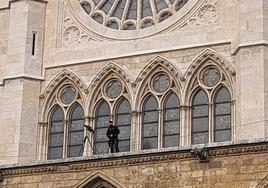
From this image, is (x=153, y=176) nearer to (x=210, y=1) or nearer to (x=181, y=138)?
(x=181, y=138)

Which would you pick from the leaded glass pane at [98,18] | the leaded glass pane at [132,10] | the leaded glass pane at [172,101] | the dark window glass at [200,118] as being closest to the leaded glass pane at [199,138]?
the dark window glass at [200,118]

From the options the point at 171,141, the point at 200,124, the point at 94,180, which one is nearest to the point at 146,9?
the point at 200,124

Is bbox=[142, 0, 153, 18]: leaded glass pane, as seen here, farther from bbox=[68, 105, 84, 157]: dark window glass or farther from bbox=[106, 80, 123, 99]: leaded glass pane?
bbox=[68, 105, 84, 157]: dark window glass

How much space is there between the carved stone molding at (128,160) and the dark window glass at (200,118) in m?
6.26

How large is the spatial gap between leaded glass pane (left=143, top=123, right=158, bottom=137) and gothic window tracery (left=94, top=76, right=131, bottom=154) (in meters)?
0.45

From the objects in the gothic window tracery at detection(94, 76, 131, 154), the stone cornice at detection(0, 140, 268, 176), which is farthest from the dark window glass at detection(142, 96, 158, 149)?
the stone cornice at detection(0, 140, 268, 176)

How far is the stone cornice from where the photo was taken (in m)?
16.5

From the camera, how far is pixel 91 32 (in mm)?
26109

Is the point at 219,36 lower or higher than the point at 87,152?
higher

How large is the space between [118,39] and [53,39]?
206 cm

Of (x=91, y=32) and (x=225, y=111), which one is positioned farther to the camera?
(x=91, y=32)

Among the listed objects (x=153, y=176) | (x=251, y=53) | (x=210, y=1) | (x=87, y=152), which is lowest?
(x=153, y=176)

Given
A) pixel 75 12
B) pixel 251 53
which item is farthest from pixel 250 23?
pixel 75 12

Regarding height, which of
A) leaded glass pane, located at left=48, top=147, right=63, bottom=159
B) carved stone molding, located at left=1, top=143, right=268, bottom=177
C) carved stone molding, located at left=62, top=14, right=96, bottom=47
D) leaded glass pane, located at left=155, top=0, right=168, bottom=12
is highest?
leaded glass pane, located at left=155, top=0, right=168, bottom=12
